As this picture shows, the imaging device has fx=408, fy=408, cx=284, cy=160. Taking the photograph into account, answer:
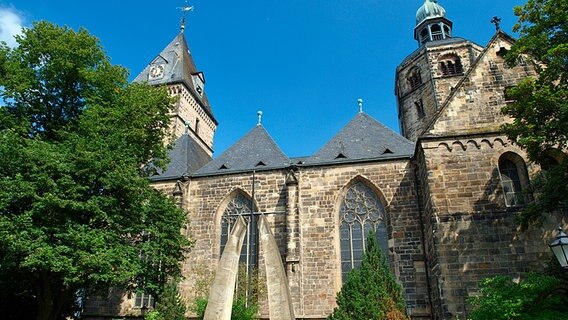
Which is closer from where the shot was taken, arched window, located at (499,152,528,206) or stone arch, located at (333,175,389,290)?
arched window, located at (499,152,528,206)

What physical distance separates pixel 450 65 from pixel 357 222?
15917 mm

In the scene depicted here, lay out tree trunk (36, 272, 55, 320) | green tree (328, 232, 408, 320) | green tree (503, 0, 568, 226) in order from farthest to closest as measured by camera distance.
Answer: tree trunk (36, 272, 55, 320) < green tree (328, 232, 408, 320) < green tree (503, 0, 568, 226)

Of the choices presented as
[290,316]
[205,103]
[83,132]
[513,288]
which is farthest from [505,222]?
[205,103]

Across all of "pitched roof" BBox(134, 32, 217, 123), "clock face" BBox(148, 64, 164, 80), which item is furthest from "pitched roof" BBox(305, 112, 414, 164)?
"clock face" BBox(148, 64, 164, 80)

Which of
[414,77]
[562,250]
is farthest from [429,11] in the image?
[562,250]

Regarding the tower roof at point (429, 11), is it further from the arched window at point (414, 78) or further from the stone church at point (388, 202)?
the stone church at point (388, 202)

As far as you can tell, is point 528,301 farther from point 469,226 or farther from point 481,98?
point 481,98

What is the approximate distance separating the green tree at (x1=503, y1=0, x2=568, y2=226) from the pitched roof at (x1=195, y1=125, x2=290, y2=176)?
8.71 meters

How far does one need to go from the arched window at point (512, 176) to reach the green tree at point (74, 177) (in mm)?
10306

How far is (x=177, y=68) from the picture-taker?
2988cm

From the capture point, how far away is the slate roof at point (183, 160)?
17.6 m

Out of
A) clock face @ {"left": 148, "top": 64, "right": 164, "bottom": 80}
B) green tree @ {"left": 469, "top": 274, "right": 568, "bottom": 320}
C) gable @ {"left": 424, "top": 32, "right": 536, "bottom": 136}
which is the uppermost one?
clock face @ {"left": 148, "top": 64, "right": 164, "bottom": 80}

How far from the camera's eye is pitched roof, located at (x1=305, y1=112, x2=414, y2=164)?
15.8 meters

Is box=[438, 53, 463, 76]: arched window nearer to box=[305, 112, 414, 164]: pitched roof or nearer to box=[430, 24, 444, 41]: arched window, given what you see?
box=[430, 24, 444, 41]: arched window
